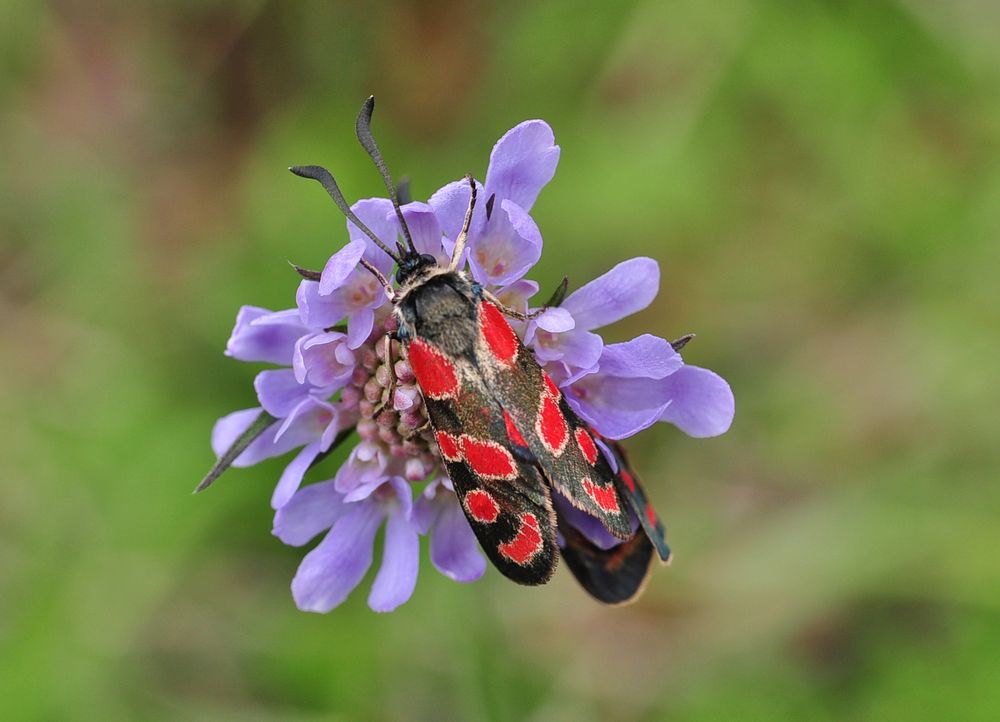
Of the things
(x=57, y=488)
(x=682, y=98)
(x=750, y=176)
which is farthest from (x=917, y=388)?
(x=57, y=488)

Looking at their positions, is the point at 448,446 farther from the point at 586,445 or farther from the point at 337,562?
the point at 337,562

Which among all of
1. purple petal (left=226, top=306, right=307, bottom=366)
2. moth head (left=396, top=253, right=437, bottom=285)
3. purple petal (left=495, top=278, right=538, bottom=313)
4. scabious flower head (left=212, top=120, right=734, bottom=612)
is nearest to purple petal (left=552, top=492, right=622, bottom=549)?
scabious flower head (left=212, top=120, right=734, bottom=612)

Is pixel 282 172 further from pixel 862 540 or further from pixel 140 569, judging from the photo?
pixel 862 540

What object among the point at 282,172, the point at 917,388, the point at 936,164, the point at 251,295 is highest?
the point at 936,164

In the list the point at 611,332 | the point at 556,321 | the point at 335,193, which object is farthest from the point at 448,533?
the point at 611,332

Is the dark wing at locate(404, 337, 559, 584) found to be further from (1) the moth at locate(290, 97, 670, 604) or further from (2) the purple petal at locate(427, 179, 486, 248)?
(2) the purple petal at locate(427, 179, 486, 248)

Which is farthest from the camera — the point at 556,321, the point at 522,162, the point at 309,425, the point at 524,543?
the point at 309,425
